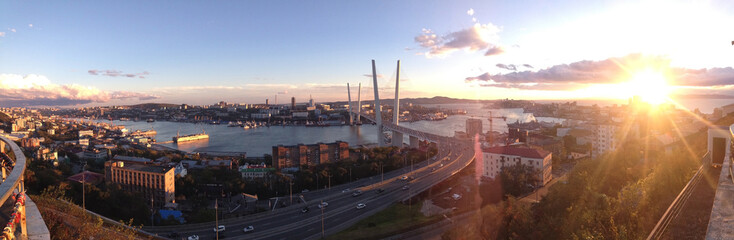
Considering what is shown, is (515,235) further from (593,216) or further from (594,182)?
(594,182)

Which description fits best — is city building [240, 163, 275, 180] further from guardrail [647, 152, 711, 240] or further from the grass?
guardrail [647, 152, 711, 240]

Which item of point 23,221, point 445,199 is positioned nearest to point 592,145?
point 445,199

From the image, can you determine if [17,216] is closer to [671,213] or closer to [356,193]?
[671,213]

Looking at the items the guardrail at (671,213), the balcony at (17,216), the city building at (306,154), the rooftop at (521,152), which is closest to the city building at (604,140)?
the rooftop at (521,152)

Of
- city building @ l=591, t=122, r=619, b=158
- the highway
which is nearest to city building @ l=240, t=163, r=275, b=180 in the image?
the highway

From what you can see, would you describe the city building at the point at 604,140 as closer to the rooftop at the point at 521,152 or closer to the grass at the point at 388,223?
the rooftop at the point at 521,152
